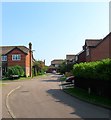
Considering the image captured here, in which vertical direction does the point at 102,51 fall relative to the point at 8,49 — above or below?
below

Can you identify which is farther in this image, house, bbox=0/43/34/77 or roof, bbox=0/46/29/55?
roof, bbox=0/46/29/55

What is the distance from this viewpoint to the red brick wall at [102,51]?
48688 mm

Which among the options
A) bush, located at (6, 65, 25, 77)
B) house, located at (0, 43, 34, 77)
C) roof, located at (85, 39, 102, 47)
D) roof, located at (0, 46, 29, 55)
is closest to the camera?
roof, located at (85, 39, 102, 47)

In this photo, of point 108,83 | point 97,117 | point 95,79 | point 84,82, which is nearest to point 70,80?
point 84,82

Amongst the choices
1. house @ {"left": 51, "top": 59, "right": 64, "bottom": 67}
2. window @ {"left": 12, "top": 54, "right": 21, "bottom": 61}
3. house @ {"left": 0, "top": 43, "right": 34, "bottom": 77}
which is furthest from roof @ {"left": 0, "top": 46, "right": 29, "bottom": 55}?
house @ {"left": 51, "top": 59, "right": 64, "bottom": 67}

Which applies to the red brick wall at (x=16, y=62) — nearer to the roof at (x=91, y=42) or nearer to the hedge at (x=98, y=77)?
the roof at (x=91, y=42)

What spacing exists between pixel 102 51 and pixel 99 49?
1145 mm

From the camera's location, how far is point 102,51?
50406 millimetres

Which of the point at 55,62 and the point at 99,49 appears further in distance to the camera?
the point at 55,62

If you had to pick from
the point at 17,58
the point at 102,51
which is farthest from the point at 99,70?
the point at 17,58

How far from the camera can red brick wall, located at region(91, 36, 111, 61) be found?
48.7m

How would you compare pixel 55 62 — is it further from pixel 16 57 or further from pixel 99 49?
pixel 99 49

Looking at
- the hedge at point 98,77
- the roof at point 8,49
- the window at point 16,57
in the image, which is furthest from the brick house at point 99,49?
the roof at point 8,49

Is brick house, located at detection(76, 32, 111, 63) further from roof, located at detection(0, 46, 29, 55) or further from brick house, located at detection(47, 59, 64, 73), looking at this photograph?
brick house, located at detection(47, 59, 64, 73)
